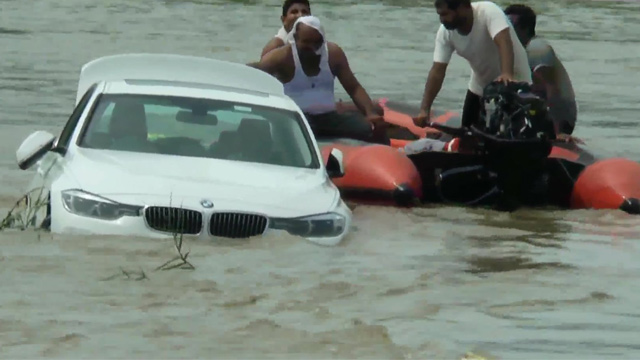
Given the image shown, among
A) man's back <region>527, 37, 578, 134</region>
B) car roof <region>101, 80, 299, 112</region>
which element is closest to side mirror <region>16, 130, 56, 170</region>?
car roof <region>101, 80, 299, 112</region>

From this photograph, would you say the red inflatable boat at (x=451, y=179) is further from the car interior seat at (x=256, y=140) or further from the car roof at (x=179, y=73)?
the car interior seat at (x=256, y=140)

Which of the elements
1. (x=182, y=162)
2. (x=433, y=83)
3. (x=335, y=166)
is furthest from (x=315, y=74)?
(x=182, y=162)

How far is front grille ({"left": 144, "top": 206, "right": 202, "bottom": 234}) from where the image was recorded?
10.5 meters

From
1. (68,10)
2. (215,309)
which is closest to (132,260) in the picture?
(215,309)

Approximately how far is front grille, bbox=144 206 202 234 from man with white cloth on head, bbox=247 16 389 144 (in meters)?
4.70

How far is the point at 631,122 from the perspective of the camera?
24.8 m

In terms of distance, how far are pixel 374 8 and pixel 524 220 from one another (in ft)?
136

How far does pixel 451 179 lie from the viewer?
48.6ft

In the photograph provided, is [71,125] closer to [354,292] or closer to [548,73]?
[354,292]

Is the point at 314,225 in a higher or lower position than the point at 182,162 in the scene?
lower

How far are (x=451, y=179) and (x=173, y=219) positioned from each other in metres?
4.65

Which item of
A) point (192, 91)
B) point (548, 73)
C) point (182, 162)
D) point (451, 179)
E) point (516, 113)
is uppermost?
point (192, 91)

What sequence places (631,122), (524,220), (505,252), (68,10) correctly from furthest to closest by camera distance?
(68,10) → (631,122) → (524,220) → (505,252)

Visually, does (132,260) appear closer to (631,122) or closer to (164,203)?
(164,203)
